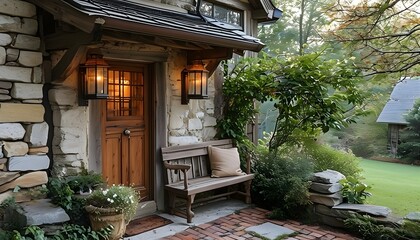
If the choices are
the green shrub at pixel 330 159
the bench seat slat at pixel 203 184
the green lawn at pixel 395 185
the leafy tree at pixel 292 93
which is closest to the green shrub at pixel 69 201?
the bench seat slat at pixel 203 184

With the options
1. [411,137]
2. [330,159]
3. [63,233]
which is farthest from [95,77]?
[411,137]

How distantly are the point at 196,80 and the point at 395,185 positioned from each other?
399 centimetres

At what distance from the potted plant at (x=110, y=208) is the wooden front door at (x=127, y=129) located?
859mm

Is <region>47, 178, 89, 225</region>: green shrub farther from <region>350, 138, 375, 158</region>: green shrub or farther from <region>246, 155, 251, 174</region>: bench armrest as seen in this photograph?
<region>350, 138, 375, 158</region>: green shrub

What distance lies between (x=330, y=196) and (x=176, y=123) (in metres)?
2.21

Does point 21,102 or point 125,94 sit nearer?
point 21,102

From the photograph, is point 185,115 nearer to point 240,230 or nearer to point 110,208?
point 240,230

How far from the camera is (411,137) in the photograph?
877 centimetres

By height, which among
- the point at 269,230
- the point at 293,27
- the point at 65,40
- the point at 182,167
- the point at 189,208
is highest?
the point at 293,27

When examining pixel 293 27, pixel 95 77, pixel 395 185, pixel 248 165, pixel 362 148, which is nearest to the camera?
pixel 95 77

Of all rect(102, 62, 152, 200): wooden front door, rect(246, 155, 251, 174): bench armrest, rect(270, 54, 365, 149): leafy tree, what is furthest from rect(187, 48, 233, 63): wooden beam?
rect(246, 155, 251, 174): bench armrest

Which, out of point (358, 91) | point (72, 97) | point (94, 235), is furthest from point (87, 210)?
point (358, 91)

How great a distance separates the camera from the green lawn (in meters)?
4.81

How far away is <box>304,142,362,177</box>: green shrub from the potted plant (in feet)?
10.5
